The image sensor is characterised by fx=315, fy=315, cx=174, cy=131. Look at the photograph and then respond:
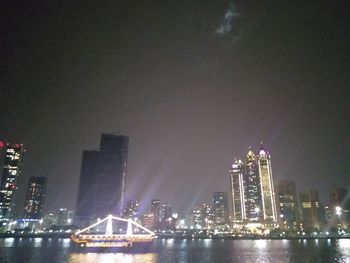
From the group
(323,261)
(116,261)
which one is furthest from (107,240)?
(323,261)

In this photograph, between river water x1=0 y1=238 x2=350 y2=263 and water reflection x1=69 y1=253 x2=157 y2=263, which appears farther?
river water x1=0 y1=238 x2=350 y2=263

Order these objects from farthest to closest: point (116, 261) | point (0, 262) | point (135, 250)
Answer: point (135, 250), point (116, 261), point (0, 262)

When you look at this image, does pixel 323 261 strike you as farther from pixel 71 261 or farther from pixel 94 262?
pixel 71 261

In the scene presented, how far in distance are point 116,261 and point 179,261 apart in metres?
16.7

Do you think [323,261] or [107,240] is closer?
[323,261]

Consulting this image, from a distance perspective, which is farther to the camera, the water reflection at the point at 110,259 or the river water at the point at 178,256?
the river water at the point at 178,256

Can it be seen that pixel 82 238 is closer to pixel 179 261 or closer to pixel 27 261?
pixel 27 261

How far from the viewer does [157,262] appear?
265 ft

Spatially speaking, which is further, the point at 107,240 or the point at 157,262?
the point at 107,240

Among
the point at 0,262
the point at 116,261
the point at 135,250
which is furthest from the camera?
the point at 135,250

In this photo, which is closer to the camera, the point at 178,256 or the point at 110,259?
the point at 110,259

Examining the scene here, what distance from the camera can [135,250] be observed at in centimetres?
12188

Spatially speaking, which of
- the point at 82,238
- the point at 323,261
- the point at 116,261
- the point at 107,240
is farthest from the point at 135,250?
the point at 323,261

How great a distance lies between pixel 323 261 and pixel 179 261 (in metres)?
37.4
